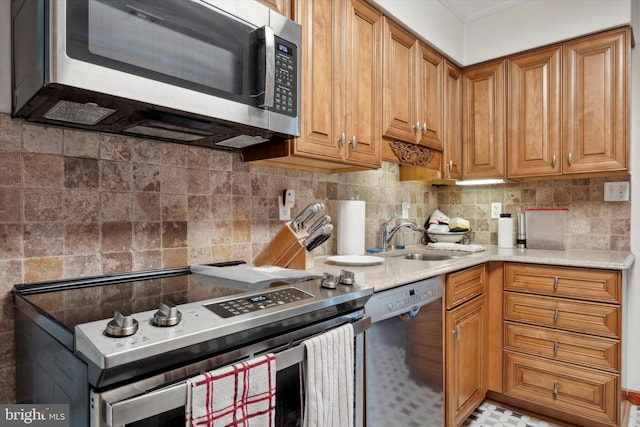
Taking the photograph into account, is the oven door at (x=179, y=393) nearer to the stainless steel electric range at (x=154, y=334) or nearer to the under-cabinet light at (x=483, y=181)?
the stainless steel electric range at (x=154, y=334)

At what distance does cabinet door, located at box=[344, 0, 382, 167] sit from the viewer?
1724 mm

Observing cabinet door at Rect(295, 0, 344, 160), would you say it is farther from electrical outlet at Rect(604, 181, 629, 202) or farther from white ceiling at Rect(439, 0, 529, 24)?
electrical outlet at Rect(604, 181, 629, 202)

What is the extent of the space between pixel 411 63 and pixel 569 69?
3.32ft

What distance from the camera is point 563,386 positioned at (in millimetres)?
2031

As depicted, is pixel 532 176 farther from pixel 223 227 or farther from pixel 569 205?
pixel 223 227

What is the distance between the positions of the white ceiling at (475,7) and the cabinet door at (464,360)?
6.14 feet

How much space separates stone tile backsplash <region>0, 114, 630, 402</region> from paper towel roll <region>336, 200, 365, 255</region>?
10 cm

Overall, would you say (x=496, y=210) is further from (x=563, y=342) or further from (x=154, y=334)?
(x=154, y=334)

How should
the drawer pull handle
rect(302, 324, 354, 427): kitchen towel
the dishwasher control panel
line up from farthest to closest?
the drawer pull handle
the dishwasher control panel
rect(302, 324, 354, 427): kitchen towel

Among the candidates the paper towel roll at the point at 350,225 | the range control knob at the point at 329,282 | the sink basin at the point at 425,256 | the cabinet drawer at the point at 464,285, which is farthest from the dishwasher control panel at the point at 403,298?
the sink basin at the point at 425,256

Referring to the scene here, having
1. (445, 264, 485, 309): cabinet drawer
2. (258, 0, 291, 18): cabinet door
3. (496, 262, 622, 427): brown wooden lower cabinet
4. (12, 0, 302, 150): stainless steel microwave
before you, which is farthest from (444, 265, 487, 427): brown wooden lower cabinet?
(258, 0, 291, 18): cabinet door

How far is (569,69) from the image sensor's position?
2291mm

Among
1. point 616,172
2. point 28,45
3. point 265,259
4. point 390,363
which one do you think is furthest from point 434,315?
point 28,45

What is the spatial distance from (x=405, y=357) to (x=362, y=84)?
1245 mm
